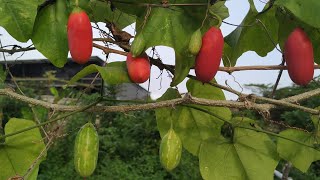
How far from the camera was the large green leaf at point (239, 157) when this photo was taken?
35.4 inches

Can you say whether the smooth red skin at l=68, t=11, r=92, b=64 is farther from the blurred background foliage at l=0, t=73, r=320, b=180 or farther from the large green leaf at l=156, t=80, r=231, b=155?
the blurred background foliage at l=0, t=73, r=320, b=180

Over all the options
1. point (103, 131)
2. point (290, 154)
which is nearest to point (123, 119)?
point (103, 131)

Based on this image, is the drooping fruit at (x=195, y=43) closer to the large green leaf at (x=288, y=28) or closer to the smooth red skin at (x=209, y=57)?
the smooth red skin at (x=209, y=57)

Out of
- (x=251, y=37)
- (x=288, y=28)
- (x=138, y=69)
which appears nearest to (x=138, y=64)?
(x=138, y=69)

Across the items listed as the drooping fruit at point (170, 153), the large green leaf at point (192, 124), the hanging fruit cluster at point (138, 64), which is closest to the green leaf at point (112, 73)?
the hanging fruit cluster at point (138, 64)

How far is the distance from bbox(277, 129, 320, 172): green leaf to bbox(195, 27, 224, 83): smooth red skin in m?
0.40

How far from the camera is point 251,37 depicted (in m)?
0.92

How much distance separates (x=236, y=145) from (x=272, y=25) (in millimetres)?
223

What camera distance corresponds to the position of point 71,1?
68 cm

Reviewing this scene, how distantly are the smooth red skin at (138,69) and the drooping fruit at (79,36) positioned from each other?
0.06 metres

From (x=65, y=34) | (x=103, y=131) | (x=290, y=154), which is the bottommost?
(x=103, y=131)

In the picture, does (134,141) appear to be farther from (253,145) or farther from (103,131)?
(253,145)

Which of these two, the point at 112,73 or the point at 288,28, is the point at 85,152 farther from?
the point at 288,28

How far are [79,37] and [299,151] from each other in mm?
567
